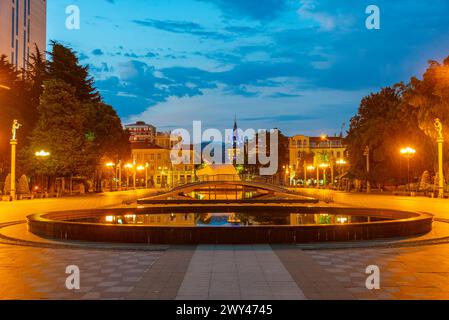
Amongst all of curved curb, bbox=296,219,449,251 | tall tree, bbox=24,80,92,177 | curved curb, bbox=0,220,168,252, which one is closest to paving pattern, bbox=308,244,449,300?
curved curb, bbox=296,219,449,251

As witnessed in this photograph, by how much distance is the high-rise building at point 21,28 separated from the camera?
7588cm

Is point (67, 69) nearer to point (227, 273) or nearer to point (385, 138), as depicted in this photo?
point (385, 138)

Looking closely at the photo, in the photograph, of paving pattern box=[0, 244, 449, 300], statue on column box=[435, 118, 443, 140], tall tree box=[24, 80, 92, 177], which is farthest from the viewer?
tall tree box=[24, 80, 92, 177]

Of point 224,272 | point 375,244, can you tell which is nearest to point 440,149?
point 375,244

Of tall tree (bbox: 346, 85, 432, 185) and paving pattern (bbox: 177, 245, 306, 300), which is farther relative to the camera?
tall tree (bbox: 346, 85, 432, 185)

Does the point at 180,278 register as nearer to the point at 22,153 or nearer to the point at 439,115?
the point at 439,115

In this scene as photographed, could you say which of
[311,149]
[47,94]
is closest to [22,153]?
[47,94]

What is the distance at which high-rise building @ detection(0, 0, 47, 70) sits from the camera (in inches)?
2987

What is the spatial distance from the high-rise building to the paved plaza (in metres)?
67.6

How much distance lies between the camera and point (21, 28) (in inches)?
3282

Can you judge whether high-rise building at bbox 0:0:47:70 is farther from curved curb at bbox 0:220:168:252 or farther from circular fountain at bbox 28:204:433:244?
curved curb at bbox 0:220:168:252

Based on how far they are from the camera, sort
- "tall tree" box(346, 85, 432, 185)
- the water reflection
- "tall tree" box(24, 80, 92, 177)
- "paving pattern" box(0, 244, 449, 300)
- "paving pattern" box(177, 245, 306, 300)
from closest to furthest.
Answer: "paving pattern" box(177, 245, 306, 300) < "paving pattern" box(0, 244, 449, 300) < the water reflection < "tall tree" box(24, 80, 92, 177) < "tall tree" box(346, 85, 432, 185)

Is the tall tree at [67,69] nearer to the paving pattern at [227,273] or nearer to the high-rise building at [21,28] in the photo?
the high-rise building at [21,28]
